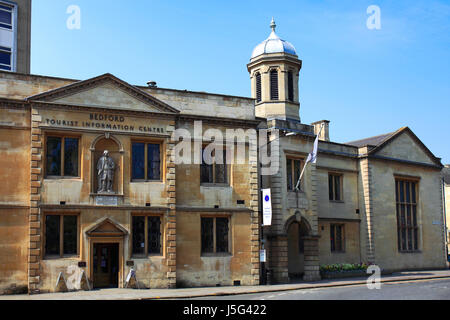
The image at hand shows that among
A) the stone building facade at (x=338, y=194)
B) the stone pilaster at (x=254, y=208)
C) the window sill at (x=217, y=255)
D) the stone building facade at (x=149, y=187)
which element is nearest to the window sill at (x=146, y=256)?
the stone building facade at (x=149, y=187)

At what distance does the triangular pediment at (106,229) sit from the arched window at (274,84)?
613 inches

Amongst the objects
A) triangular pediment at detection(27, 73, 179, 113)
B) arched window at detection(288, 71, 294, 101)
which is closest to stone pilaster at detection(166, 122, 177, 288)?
triangular pediment at detection(27, 73, 179, 113)

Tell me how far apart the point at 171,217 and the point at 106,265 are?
13.0 feet

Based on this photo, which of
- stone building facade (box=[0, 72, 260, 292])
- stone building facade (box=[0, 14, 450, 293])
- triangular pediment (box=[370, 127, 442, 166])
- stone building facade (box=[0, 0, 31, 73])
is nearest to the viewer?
stone building facade (box=[0, 72, 260, 292])

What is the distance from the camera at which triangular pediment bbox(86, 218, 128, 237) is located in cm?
2762

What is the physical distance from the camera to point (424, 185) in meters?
46.2

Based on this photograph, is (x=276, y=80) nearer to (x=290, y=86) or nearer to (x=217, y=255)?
(x=290, y=86)

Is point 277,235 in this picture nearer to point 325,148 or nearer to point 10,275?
point 325,148

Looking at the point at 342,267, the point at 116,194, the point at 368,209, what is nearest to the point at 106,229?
the point at 116,194

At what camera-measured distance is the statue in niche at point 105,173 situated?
28109mm

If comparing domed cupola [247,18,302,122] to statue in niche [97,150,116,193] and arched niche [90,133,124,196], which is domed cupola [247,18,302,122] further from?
statue in niche [97,150,116,193]

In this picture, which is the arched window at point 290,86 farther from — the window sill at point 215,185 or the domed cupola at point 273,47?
the window sill at point 215,185

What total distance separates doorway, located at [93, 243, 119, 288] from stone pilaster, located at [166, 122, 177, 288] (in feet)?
8.45
